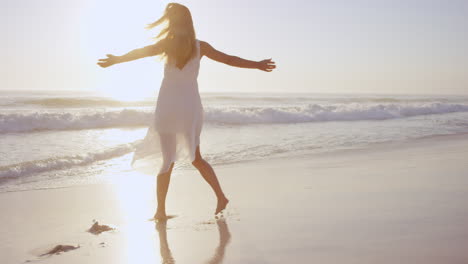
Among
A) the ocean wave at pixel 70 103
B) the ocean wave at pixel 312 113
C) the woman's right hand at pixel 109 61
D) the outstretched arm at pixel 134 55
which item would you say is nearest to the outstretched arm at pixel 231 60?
the outstretched arm at pixel 134 55

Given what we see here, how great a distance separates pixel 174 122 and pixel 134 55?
0.65m

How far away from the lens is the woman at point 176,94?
3650 mm

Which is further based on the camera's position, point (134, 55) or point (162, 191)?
point (162, 191)

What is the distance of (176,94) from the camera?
12.5ft

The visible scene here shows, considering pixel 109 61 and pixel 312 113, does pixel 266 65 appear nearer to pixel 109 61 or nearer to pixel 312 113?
pixel 109 61

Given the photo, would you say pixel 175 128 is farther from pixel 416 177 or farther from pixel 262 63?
pixel 416 177

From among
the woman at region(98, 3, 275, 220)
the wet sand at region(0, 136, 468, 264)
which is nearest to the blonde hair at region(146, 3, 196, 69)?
the woman at region(98, 3, 275, 220)

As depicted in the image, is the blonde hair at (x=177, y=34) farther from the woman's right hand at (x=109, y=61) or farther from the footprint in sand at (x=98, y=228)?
the footprint in sand at (x=98, y=228)

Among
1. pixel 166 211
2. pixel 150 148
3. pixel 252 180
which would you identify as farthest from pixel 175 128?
pixel 252 180

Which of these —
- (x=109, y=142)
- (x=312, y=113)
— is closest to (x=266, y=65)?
(x=109, y=142)

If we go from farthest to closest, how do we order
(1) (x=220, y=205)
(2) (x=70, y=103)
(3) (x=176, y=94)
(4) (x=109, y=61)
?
(2) (x=70, y=103) < (1) (x=220, y=205) < (3) (x=176, y=94) < (4) (x=109, y=61)

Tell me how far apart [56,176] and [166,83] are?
3.24 m

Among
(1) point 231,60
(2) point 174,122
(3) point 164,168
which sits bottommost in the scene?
(3) point 164,168

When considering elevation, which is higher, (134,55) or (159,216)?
(134,55)
